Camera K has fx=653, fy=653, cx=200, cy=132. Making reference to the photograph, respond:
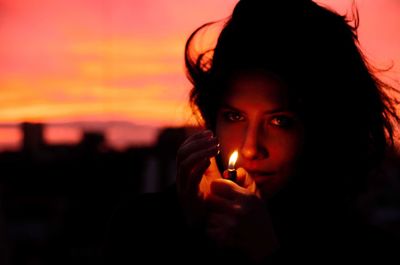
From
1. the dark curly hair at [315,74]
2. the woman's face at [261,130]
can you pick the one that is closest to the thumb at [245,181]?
the woman's face at [261,130]

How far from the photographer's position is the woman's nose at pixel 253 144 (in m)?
2.16

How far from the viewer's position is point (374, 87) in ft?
9.00

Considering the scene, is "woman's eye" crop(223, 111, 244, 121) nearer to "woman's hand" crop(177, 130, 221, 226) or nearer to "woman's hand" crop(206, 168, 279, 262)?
"woman's hand" crop(177, 130, 221, 226)

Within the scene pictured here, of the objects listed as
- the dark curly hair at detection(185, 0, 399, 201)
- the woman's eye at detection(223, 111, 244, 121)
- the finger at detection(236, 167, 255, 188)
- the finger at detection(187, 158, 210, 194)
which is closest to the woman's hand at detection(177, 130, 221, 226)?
the finger at detection(187, 158, 210, 194)

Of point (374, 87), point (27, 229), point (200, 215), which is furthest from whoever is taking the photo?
point (27, 229)

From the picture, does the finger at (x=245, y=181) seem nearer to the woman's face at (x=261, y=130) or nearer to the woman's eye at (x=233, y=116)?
the woman's face at (x=261, y=130)

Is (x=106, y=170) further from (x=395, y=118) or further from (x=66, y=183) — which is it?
(x=395, y=118)

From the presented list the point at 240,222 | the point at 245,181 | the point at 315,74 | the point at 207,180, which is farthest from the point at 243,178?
the point at 315,74

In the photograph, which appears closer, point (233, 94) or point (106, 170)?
point (233, 94)

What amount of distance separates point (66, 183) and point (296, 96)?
21.4 ft

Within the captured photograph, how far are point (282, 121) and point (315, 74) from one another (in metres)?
0.29

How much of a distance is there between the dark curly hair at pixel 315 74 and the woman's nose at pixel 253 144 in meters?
0.21

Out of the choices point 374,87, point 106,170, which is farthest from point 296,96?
point 106,170

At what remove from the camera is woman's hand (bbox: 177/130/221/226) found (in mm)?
1929
